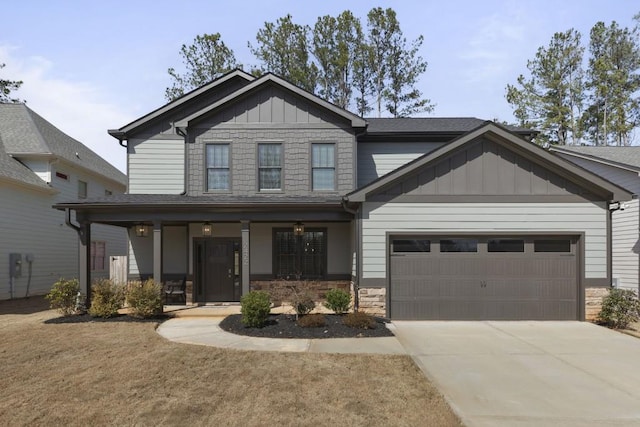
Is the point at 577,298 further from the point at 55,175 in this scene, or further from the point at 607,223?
the point at 55,175

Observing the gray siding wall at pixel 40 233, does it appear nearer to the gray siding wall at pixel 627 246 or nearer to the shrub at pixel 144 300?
the shrub at pixel 144 300

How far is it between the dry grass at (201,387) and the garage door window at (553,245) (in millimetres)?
6187

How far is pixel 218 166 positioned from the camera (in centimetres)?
1320

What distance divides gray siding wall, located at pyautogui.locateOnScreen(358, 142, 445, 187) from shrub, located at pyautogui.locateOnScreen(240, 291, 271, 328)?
648cm

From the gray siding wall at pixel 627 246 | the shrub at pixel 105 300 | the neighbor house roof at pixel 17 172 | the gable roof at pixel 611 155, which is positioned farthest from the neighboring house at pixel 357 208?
the neighbor house roof at pixel 17 172

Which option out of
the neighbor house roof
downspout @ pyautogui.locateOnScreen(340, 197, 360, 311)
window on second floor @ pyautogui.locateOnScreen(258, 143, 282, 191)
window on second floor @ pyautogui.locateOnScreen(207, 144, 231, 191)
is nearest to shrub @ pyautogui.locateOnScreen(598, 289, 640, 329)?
downspout @ pyautogui.locateOnScreen(340, 197, 360, 311)

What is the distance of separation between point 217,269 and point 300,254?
113 inches

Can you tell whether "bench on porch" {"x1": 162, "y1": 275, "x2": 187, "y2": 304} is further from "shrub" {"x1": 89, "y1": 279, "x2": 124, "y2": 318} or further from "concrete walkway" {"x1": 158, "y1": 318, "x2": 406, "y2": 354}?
"concrete walkway" {"x1": 158, "y1": 318, "x2": 406, "y2": 354}

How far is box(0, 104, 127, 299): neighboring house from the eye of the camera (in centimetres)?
1541

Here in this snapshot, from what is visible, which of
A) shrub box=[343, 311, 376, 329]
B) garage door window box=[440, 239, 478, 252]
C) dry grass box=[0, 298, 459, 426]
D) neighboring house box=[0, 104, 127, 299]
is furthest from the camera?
neighboring house box=[0, 104, 127, 299]

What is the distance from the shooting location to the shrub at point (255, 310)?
941 cm

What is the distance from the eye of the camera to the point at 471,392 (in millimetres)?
5648

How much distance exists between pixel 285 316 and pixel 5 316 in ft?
27.4

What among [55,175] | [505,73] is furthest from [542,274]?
[505,73]
